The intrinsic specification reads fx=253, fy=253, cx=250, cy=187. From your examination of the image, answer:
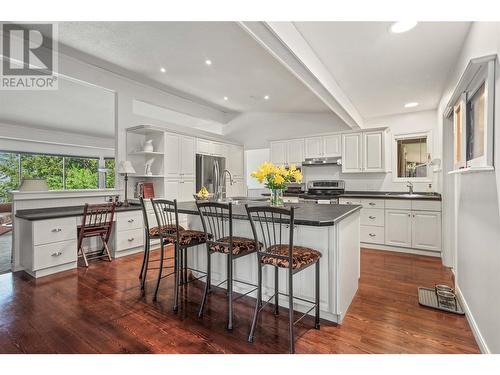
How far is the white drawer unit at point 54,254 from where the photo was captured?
3.15 m

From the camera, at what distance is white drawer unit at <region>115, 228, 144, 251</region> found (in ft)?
13.2

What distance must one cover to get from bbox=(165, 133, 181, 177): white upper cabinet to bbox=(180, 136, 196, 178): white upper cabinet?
0.32ft

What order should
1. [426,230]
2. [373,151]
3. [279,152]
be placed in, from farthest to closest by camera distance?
[279,152]
[373,151]
[426,230]

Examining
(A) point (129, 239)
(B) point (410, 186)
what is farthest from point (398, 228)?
(A) point (129, 239)

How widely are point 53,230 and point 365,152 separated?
521cm

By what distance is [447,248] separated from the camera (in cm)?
349

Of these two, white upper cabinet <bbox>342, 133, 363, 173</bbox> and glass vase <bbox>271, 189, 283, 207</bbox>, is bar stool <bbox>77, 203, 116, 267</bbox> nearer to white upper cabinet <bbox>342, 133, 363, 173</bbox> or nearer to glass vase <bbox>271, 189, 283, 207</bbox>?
glass vase <bbox>271, 189, 283, 207</bbox>

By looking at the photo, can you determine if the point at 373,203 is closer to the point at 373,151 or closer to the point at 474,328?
the point at 373,151

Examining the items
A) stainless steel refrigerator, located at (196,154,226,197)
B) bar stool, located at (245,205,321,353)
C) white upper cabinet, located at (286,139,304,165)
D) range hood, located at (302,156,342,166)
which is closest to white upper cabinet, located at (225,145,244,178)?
stainless steel refrigerator, located at (196,154,226,197)

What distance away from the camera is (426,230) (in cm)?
404

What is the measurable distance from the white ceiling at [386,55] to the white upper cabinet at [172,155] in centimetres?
308

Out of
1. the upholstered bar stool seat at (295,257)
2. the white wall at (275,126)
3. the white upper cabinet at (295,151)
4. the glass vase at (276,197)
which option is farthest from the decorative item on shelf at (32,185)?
the white upper cabinet at (295,151)

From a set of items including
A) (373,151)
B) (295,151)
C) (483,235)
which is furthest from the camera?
(295,151)
